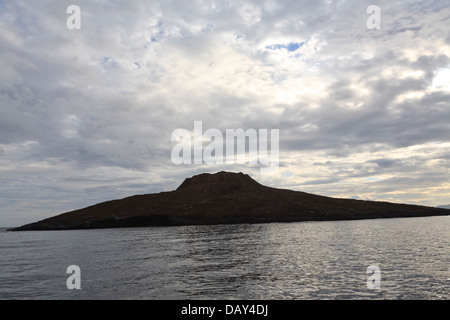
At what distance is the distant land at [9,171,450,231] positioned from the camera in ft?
458

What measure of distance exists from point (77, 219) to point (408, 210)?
580 feet

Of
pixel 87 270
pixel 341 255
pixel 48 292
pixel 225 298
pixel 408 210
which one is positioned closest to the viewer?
pixel 225 298

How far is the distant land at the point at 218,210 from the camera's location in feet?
458

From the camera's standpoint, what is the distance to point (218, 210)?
149 m

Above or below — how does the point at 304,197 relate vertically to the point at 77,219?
above

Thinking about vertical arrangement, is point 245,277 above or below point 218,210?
above

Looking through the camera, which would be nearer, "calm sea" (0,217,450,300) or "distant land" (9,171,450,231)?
"calm sea" (0,217,450,300)

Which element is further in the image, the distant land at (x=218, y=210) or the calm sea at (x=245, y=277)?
the distant land at (x=218, y=210)

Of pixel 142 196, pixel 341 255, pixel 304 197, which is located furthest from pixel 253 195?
pixel 341 255

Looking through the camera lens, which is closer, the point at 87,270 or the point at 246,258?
the point at 87,270

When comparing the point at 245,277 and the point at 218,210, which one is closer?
the point at 245,277

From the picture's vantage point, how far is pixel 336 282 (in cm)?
2141
